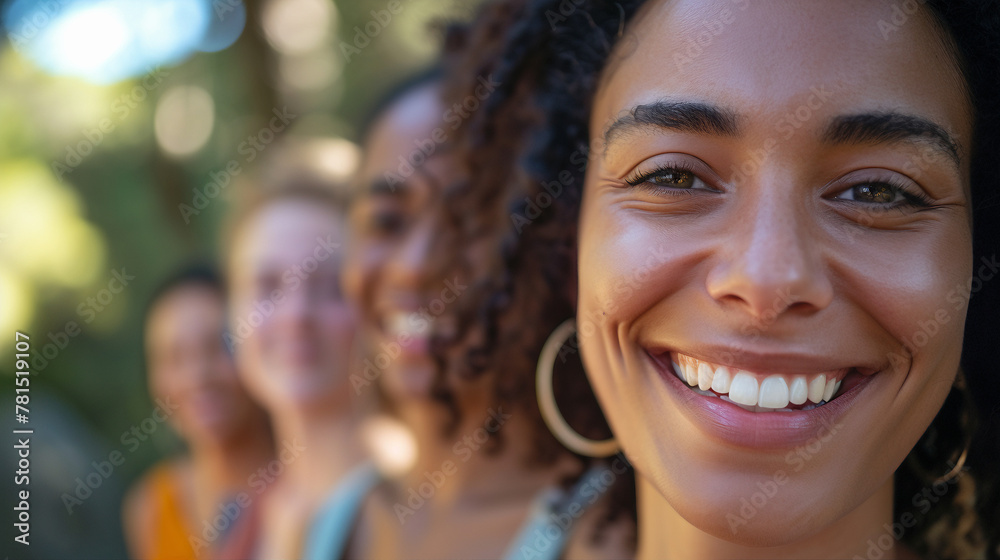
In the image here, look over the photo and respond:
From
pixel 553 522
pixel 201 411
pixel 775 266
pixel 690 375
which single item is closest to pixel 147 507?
pixel 201 411

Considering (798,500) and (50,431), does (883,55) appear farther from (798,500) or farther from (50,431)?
(50,431)

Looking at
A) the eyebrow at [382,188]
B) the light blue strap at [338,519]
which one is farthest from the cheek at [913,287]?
the light blue strap at [338,519]

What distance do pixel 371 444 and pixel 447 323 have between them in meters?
0.90

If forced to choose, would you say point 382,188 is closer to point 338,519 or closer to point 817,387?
point 338,519

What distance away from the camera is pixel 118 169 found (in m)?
6.48

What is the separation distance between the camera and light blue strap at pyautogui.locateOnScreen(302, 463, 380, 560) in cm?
258

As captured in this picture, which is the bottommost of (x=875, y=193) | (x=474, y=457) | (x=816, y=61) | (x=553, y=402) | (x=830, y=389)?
(x=474, y=457)

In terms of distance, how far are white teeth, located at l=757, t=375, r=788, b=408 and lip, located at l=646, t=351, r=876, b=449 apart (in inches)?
0.8

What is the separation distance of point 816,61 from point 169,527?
3.91 m

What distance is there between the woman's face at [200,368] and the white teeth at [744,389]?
9.88 ft

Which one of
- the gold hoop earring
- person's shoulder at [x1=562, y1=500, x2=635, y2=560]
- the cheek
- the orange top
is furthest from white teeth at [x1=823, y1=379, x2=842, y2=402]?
the orange top

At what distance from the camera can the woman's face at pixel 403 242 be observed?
2.40 m

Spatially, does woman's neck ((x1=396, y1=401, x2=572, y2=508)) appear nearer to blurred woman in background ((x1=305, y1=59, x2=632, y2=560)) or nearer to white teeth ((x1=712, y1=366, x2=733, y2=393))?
blurred woman in background ((x1=305, y1=59, x2=632, y2=560))

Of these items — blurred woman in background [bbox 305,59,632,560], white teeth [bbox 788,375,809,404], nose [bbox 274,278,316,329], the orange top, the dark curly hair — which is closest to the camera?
white teeth [bbox 788,375,809,404]
